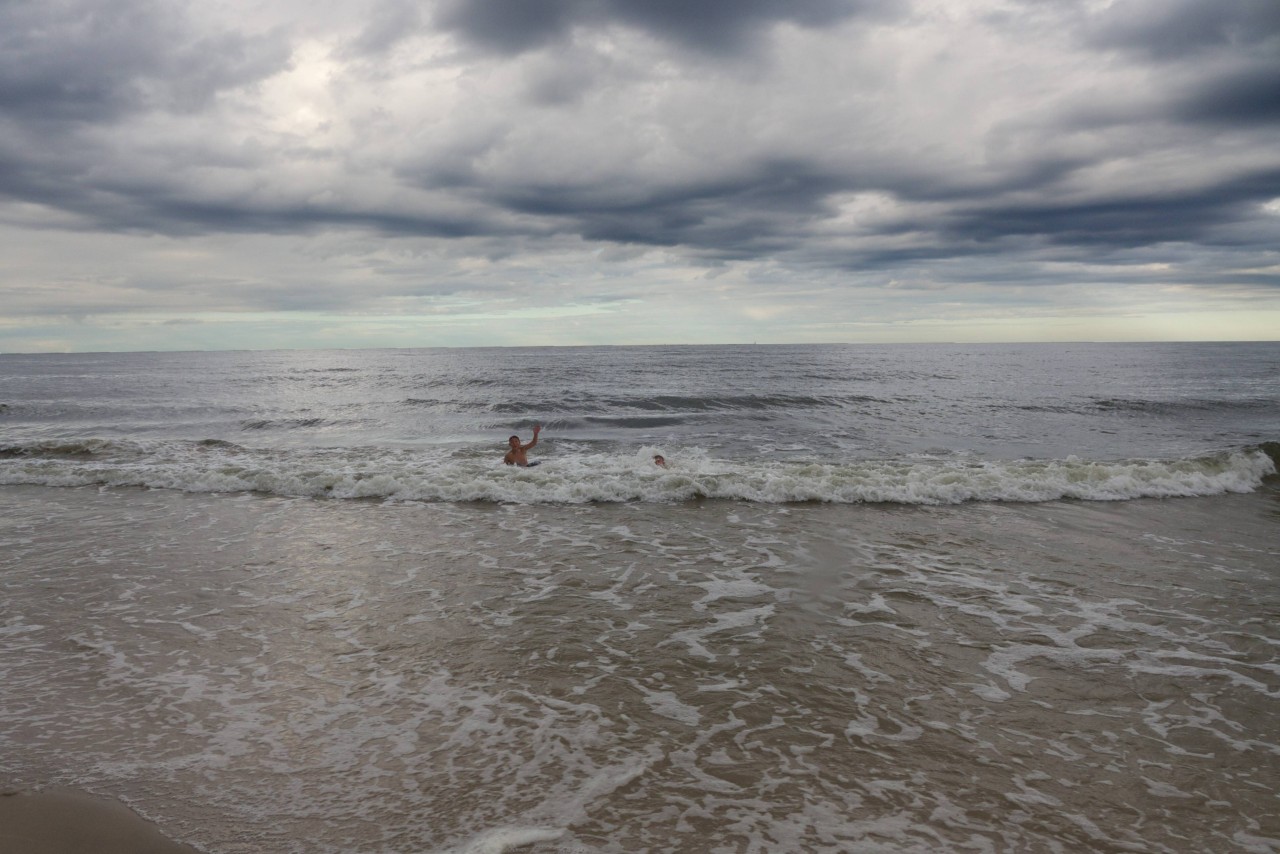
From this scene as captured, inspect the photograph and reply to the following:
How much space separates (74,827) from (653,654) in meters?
4.18

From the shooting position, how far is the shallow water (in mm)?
3936

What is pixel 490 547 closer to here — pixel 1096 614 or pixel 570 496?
pixel 570 496

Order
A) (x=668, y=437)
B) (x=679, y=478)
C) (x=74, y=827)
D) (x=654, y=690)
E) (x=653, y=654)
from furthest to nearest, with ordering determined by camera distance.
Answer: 1. (x=668, y=437)
2. (x=679, y=478)
3. (x=653, y=654)
4. (x=654, y=690)
5. (x=74, y=827)

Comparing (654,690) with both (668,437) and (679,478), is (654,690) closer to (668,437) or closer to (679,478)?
(679,478)

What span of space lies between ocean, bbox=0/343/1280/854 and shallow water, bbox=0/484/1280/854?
0.03 meters

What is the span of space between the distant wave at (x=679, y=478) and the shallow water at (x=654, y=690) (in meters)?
3.10

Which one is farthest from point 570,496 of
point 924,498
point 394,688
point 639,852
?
point 639,852

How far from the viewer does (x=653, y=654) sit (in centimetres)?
626

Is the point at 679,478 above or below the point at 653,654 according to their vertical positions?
above

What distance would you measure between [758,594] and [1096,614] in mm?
3666

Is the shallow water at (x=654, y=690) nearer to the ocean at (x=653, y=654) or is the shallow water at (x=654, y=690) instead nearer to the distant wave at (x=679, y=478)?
the ocean at (x=653, y=654)

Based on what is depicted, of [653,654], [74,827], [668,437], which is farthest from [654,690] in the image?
[668,437]

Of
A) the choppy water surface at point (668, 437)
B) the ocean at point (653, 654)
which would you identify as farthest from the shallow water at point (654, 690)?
the choppy water surface at point (668, 437)

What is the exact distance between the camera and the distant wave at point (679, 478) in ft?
44.7
